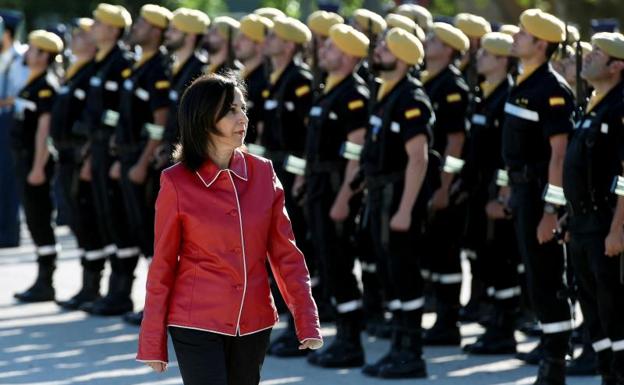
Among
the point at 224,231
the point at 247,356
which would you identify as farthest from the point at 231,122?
the point at 247,356

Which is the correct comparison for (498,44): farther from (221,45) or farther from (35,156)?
(35,156)

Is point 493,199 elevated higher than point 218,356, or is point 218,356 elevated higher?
point 218,356

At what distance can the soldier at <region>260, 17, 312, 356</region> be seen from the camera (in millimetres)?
10531

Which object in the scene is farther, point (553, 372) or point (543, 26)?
point (543, 26)

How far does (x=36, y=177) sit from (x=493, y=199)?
410 cm

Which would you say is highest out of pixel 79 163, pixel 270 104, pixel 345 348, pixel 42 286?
pixel 270 104

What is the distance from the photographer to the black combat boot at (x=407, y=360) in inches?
363

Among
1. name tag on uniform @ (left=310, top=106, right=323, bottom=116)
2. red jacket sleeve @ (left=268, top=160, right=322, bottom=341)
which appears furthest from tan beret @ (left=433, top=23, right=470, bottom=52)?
red jacket sleeve @ (left=268, top=160, right=322, bottom=341)

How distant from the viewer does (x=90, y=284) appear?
12.5m

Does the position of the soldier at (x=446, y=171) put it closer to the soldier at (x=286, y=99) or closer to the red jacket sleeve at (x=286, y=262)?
the soldier at (x=286, y=99)

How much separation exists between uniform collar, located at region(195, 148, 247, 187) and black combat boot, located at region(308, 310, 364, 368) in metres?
3.92

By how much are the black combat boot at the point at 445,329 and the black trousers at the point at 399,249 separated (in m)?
1.34

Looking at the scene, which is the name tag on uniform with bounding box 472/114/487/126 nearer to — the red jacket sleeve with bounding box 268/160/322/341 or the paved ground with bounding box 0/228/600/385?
the paved ground with bounding box 0/228/600/385

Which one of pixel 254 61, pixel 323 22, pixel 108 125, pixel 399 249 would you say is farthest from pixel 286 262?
pixel 108 125
